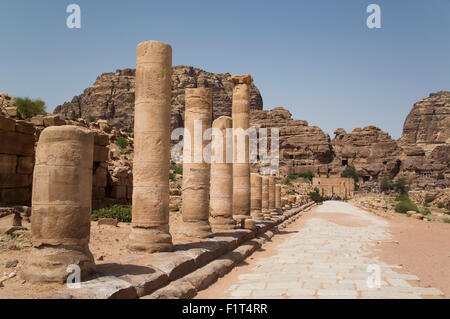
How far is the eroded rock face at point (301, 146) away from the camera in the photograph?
306 ft

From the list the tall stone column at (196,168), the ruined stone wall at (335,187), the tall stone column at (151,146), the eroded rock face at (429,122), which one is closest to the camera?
the tall stone column at (151,146)

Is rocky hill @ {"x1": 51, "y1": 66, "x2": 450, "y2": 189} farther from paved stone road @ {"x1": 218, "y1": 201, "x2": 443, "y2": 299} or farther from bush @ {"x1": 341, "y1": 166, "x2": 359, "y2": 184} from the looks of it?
paved stone road @ {"x1": 218, "y1": 201, "x2": 443, "y2": 299}

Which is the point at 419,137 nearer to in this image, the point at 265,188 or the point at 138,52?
the point at 265,188

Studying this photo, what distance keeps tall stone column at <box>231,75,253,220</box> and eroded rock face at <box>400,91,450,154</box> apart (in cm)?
14406

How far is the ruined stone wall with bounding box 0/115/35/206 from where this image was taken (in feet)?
37.0

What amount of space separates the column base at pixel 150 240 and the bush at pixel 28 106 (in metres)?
12.0

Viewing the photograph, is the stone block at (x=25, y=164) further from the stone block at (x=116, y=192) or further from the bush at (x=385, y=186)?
the bush at (x=385, y=186)

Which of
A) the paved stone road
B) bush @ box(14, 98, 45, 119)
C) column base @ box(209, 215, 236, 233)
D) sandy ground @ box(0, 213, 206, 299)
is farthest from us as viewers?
bush @ box(14, 98, 45, 119)

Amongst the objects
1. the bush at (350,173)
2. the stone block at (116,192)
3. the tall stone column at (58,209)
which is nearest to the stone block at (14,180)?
the stone block at (116,192)

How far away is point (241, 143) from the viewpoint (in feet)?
50.5

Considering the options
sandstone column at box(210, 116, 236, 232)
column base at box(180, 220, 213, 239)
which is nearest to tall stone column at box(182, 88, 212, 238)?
column base at box(180, 220, 213, 239)

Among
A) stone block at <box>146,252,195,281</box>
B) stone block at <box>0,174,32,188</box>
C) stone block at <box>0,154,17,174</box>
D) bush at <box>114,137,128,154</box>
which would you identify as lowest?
stone block at <box>146,252,195,281</box>

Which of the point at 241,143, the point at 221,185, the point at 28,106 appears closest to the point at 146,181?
the point at 221,185

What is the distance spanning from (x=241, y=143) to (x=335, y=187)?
59.3 m
